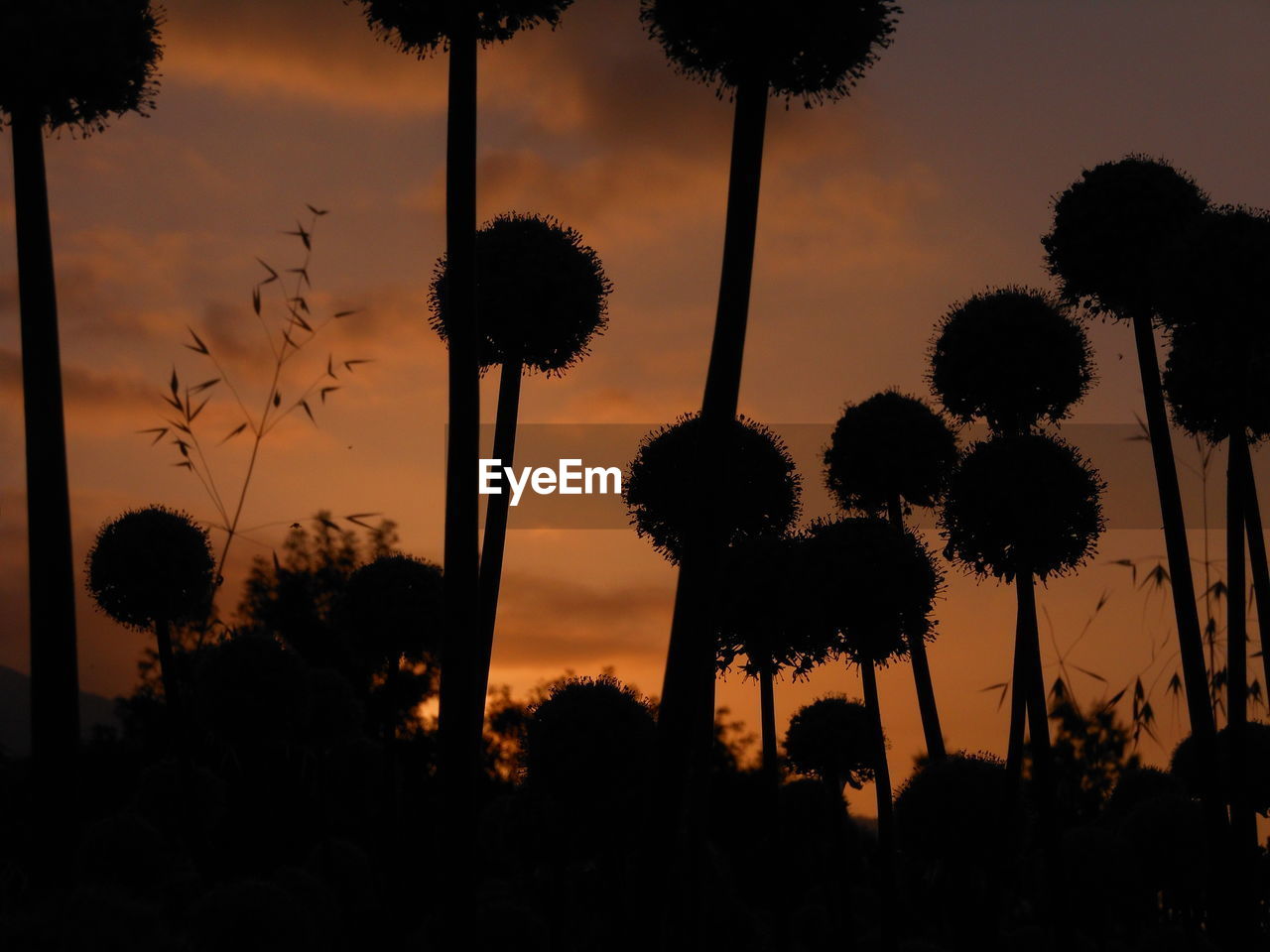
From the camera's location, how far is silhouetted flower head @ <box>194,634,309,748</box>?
54.5 ft

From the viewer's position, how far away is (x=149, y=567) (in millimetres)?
17469

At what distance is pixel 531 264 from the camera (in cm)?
1417

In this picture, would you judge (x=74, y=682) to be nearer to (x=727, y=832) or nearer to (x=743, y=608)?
(x=743, y=608)

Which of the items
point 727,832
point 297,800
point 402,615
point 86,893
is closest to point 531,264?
point 402,615

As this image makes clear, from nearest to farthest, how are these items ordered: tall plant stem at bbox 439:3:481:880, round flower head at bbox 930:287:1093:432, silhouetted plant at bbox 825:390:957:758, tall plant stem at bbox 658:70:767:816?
tall plant stem at bbox 658:70:767:816
tall plant stem at bbox 439:3:481:880
round flower head at bbox 930:287:1093:432
silhouetted plant at bbox 825:390:957:758

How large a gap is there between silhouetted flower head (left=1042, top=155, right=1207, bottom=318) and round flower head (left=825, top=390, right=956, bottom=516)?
9.54 ft

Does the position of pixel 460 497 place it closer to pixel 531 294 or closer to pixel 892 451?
pixel 531 294

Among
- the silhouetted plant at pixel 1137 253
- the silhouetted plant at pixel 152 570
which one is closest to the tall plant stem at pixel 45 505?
the silhouetted plant at pixel 152 570

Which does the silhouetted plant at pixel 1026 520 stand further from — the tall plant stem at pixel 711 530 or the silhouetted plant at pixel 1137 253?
the tall plant stem at pixel 711 530

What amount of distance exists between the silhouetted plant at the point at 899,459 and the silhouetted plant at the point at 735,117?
688cm

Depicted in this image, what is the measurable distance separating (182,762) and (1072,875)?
11498 mm

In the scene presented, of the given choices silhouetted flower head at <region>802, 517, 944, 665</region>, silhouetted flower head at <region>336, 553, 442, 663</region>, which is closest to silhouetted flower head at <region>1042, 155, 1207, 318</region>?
silhouetted flower head at <region>802, 517, 944, 665</region>

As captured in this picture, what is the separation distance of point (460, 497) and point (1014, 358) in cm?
730

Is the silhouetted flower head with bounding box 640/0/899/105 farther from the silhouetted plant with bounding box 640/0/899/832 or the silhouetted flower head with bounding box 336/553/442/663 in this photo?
the silhouetted flower head with bounding box 336/553/442/663
